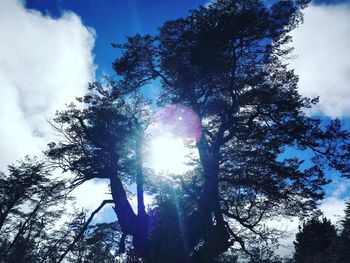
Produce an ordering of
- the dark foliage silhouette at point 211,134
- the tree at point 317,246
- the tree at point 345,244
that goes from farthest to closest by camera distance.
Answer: the tree at point 345,244, the tree at point 317,246, the dark foliage silhouette at point 211,134

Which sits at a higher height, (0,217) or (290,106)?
(0,217)

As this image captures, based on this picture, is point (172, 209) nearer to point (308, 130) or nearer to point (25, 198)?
point (308, 130)

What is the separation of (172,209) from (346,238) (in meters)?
28.0

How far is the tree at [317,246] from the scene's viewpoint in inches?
929

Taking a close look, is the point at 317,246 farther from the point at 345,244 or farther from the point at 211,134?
the point at 211,134

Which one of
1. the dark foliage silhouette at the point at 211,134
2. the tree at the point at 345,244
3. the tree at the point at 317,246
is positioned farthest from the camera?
the tree at the point at 345,244

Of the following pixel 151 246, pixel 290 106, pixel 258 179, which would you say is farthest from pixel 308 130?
pixel 151 246

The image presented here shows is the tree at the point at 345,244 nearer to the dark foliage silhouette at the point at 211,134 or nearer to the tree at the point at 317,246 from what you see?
the tree at the point at 317,246

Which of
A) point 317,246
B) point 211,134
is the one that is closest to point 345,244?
point 317,246

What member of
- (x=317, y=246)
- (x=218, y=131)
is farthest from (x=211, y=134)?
(x=317, y=246)

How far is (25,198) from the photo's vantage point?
2734 cm

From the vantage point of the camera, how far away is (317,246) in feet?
91.1

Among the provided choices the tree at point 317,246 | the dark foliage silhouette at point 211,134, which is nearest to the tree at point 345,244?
the tree at point 317,246

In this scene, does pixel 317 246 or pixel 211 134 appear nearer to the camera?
pixel 211 134
